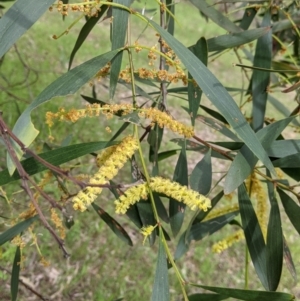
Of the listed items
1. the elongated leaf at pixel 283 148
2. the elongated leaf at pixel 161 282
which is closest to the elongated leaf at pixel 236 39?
the elongated leaf at pixel 283 148

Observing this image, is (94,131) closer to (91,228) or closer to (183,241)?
(91,228)

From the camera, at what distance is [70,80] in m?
0.68

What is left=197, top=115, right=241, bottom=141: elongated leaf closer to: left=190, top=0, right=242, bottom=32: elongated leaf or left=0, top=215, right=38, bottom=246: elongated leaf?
left=190, top=0, right=242, bottom=32: elongated leaf

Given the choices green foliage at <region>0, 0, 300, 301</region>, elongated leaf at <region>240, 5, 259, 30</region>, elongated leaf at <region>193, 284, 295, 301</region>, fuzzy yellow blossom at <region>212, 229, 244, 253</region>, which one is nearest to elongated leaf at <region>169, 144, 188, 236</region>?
green foliage at <region>0, 0, 300, 301</region>

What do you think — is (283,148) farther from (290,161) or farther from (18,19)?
(18,19)

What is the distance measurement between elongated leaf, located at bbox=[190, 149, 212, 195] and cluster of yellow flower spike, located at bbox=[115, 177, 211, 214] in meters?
0.20

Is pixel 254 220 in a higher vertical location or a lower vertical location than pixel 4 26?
lower

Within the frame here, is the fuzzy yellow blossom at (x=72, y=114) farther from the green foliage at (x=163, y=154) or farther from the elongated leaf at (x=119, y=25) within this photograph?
the elongated leaf at (x=119, y=25)

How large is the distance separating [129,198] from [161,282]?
5.9 inches

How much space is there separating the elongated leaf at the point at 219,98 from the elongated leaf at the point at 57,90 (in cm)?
→ 11

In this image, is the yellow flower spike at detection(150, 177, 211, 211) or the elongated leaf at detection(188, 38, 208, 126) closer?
the yellow flower spike at detection(150, 177, 211, 211)

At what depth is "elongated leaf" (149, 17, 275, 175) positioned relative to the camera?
0.67 m

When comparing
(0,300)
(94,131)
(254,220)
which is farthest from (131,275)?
(254,220)

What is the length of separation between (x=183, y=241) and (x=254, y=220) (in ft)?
0.59
